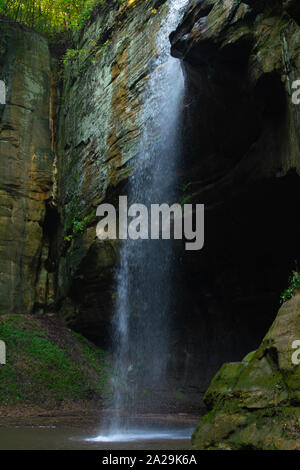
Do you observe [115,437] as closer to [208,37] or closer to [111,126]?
[208,37]

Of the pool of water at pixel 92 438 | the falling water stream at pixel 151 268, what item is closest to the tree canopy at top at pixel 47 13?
the falling water stream at pixel 151 268

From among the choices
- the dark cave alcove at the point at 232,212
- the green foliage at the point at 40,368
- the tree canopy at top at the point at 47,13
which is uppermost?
the tree canopy at top at the point at 47,13

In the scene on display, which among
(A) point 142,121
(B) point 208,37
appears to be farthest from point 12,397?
(B) point 208,37

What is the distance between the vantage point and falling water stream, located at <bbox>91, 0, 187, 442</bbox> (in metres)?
11.3

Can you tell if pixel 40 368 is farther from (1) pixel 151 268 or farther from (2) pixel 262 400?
(2) pixel 262 400

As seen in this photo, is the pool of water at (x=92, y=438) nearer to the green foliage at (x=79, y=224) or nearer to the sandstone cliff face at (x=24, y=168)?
the green foliage at (x=79, y=224)

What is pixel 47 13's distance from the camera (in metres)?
18.8

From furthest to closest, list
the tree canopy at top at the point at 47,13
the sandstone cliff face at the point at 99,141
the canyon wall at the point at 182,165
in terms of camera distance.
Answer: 1. the tree canopy at top at the point at 47,13
2. the sandstone cliff face at the point at 99,141
3. the canyon wall at the point at 182,165

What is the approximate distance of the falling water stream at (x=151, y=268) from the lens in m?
11.3

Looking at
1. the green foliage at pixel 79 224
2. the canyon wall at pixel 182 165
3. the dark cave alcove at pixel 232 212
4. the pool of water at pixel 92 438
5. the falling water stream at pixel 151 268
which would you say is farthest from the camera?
the green foliage at pixel 79 224

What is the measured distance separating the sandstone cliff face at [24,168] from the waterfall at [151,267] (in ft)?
12.2

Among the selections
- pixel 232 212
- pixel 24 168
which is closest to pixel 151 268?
pixel 232 212

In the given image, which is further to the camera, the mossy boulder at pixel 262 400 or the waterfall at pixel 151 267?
the waterfall at pixel 151 267

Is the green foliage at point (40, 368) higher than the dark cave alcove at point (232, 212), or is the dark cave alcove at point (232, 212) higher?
the dark cave alcove at point (232, 212)
